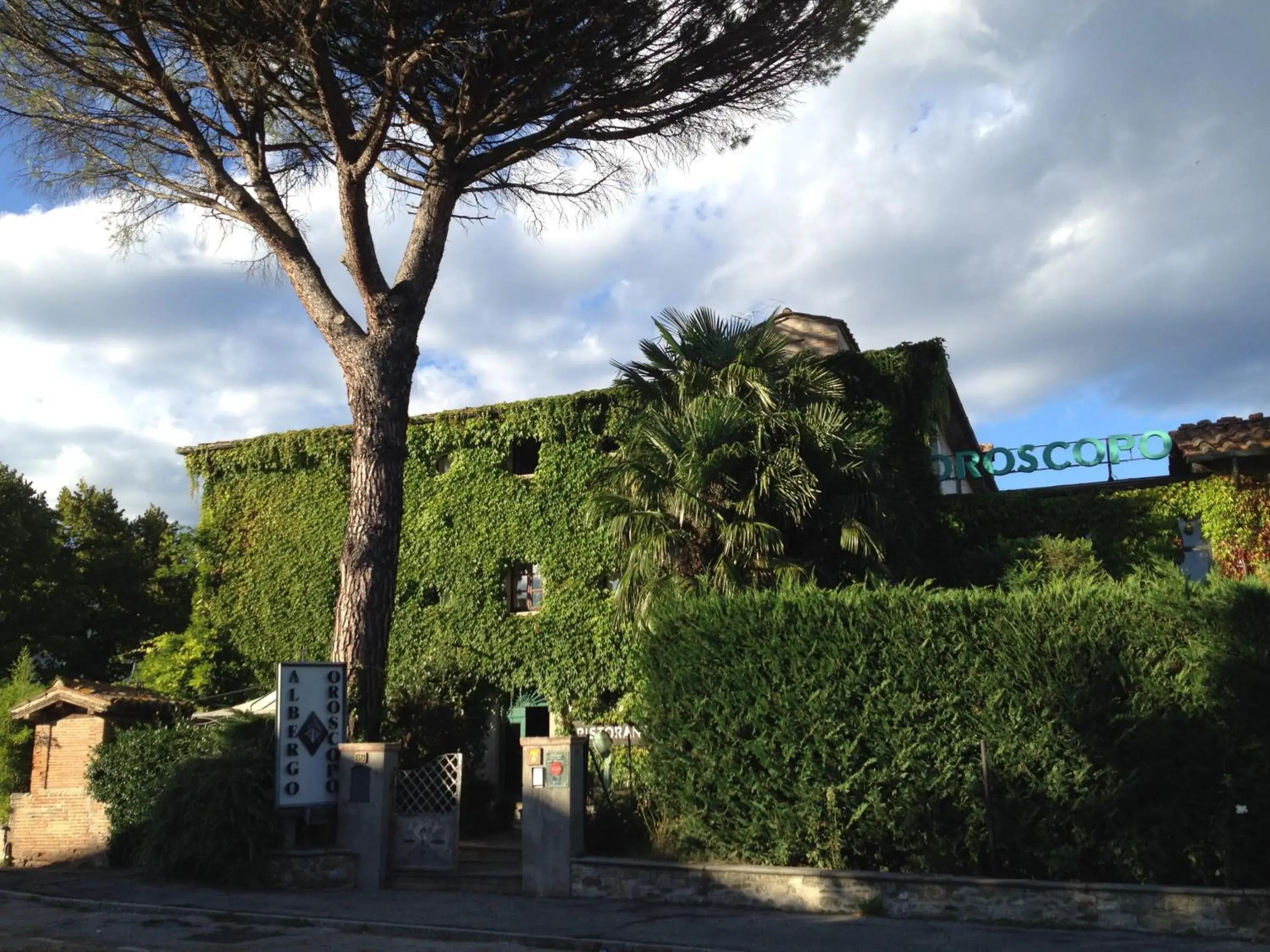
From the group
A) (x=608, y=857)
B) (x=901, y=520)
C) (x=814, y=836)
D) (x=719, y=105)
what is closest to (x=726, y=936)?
(x=814, y=836)

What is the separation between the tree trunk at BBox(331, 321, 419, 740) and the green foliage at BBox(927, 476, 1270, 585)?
845cm

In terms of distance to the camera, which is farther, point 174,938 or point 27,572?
point 27,572

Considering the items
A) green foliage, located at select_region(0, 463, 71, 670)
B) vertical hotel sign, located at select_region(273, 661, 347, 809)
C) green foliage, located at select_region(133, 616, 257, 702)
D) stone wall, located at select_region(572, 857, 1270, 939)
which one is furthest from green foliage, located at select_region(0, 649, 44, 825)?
green foliage, located at select_region(0, 463, 71, 670)

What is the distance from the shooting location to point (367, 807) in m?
11.9

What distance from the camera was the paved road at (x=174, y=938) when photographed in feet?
28.4

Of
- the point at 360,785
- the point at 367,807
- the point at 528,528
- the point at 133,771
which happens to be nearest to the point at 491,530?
the point at 528,528

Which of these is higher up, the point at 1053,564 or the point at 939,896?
the point at 1053,564

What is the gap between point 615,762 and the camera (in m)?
13.3

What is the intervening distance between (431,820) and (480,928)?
9.27 feet

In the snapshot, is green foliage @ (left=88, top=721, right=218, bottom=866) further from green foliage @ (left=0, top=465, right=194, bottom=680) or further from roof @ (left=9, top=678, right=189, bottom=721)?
green foliage @ (left=0, top=465, right=194, bottom=680)

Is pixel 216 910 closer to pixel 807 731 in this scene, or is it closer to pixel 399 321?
pixel 807 731

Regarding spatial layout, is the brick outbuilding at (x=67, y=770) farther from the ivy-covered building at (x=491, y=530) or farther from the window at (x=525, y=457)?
the window at (x=525, y=457)

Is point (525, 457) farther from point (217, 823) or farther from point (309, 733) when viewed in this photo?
point (217, 823)

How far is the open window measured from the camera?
20.4 metres
